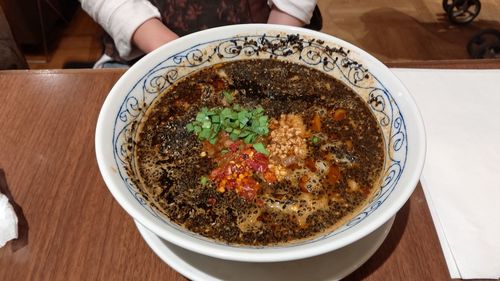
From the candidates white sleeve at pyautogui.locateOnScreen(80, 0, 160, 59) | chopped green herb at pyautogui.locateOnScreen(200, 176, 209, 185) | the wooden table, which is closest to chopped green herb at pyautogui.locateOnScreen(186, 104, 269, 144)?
chopped green herb at pyautogui.locateOnScreen(200, 176, 209, 185)

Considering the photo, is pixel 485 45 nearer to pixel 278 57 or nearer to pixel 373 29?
pixel 373 29

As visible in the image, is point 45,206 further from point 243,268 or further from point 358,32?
point 358,32

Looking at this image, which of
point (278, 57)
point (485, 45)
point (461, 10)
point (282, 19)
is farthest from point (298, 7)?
point (461, 10)

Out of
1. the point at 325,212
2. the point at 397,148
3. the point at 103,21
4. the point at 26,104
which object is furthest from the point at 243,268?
the point at 103,21

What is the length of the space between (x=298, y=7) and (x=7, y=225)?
3.87 feet

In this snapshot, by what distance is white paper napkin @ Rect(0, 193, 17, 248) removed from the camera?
2.95ft

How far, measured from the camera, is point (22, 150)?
43.2 inches

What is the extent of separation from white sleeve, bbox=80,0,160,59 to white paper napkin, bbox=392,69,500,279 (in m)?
0.91

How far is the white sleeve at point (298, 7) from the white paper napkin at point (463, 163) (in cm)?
45

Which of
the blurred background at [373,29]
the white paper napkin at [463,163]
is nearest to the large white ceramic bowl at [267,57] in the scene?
the white paper napkin at [463,163]

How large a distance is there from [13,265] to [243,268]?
520 millimetres

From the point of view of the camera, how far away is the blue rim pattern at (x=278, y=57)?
2.64 feet

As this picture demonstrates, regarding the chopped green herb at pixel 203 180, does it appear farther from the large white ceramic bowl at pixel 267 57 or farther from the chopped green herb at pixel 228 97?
the chopped green herb at pixel 228 97

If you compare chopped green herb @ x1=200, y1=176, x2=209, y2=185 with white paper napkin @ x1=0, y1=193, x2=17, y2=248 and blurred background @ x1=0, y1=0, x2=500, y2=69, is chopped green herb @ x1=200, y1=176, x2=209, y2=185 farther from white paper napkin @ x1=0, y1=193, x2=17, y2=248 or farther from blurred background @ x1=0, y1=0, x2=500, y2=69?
blurred background @ x1=0, y1=0, x2=500, y2=69
